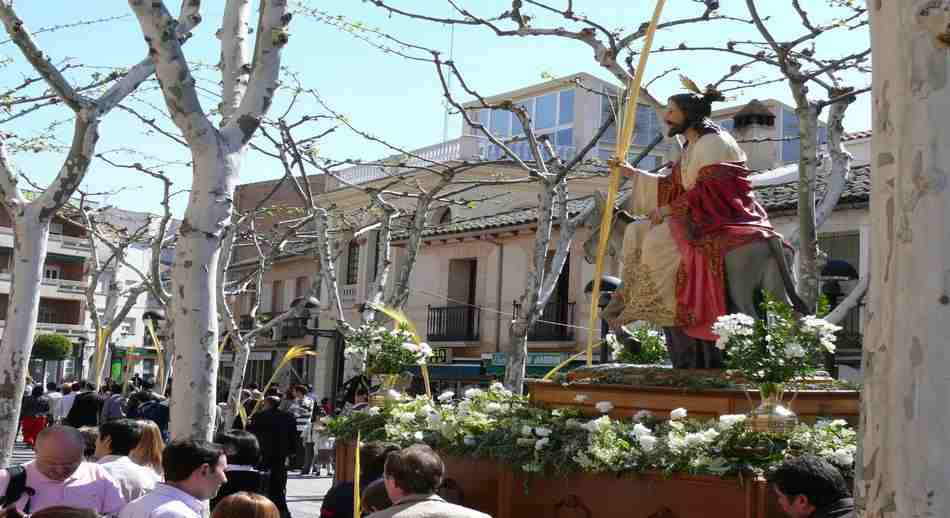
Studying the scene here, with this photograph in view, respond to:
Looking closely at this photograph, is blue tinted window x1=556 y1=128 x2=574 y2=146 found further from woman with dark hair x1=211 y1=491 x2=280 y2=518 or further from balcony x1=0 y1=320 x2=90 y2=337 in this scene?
balcony x1=0 y1=320 x2=90 y2=337

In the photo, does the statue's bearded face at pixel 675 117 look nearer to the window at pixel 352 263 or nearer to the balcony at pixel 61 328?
the window at pixel 352 263

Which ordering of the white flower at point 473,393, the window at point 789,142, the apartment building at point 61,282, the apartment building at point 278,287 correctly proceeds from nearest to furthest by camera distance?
the white flower at point 473,393 → the window at point 789,142 → the apartment building at point 278,287 → the apartment building at point 61,282

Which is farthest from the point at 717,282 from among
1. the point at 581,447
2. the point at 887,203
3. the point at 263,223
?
the point at 263,223

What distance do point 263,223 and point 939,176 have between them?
44.2 metres

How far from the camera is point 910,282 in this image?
3.20 m

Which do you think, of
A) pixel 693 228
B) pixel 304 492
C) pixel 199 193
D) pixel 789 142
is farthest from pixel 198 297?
pixel 789 142

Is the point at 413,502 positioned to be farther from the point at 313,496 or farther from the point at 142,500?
the point at 313,496

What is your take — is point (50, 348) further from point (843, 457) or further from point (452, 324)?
point (843, 457)

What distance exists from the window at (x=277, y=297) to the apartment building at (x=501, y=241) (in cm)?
791

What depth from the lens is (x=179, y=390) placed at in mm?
8430

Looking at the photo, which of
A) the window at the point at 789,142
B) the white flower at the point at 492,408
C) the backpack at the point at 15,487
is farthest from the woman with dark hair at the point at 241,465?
the window at the point at 789,142

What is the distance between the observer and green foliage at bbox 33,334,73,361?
185ft

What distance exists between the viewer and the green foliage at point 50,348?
5634 centimetres

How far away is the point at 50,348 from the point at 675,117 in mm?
51553
